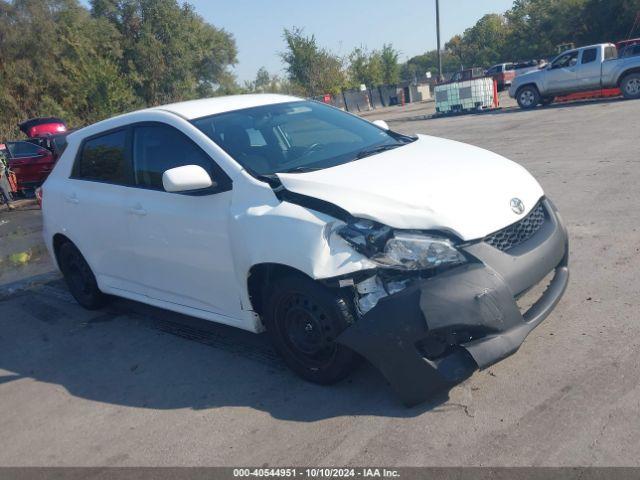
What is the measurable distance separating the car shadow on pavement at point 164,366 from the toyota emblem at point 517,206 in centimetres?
118

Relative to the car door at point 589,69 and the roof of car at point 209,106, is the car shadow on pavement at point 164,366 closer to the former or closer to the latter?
the roof of car at point 209,106

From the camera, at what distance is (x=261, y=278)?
13.4 ft

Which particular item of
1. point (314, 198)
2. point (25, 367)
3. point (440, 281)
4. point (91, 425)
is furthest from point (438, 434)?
point (25, 367)

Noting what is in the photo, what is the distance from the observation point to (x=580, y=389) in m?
3.46

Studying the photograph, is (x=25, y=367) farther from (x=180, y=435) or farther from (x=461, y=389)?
(x=461, y=389)

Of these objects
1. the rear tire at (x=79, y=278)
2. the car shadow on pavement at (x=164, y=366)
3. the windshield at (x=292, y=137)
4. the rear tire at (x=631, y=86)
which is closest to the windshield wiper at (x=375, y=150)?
the windshield at (x=292, y=137)

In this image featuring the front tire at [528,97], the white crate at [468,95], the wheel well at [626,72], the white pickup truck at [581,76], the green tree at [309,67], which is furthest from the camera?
the green tree at [309,67]

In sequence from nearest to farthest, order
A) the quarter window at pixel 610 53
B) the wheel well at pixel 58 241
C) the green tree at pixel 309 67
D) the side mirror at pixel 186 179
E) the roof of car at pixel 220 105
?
the side mirror at pixel 186 179 → the roof of car at pixel 220 105 → the wheel well at pixel 58 241 → the quarter window at pixel 610 53 → the green tree at pixel 309 67

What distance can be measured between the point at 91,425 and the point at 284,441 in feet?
4.58

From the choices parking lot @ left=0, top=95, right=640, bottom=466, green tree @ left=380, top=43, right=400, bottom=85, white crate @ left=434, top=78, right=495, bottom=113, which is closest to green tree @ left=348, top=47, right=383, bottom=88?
green tree @ left=380, top=43, right=400, bottom=85

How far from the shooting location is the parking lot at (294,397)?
319 centimetres

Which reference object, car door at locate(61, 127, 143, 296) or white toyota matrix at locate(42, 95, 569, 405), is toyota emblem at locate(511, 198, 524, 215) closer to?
white toyota matrix at locate(42, 95, 569, 405)

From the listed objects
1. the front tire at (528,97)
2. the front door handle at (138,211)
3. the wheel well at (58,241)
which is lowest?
the front tire at (528,97)

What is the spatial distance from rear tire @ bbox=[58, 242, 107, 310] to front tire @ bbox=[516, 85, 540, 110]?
19.0m
